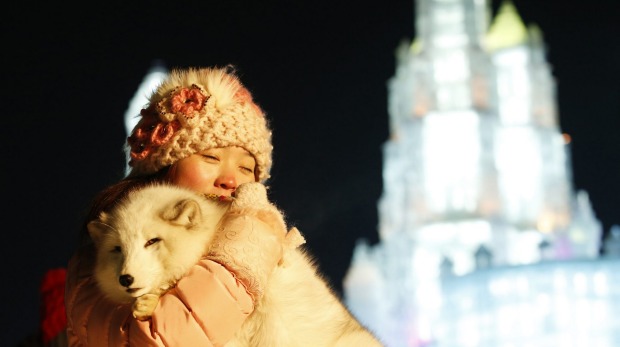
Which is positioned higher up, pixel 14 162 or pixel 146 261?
pixel 146 261

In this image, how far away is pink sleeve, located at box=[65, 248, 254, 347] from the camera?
7.80 feet

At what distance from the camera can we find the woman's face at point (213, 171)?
309 cm

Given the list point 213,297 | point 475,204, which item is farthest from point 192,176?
point 475,204

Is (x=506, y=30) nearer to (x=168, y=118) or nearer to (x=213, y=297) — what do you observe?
(x=168, y=118)

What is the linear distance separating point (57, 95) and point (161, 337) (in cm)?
3274

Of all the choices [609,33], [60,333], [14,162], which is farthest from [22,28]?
[609,33]

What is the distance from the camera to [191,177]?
3096 millimetres

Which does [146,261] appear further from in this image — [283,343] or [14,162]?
[14,162]

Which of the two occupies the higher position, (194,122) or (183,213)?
(194,122)

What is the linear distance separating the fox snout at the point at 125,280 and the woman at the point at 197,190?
103 millimetres

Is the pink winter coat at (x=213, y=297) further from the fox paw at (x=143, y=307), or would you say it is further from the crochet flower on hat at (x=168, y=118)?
the crochet flower on hat at (x=168, y=118)

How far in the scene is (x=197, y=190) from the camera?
120 inches

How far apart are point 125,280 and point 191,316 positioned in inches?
7.9

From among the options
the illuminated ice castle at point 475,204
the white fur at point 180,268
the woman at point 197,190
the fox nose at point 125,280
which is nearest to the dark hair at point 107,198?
the woman at point 197,190
